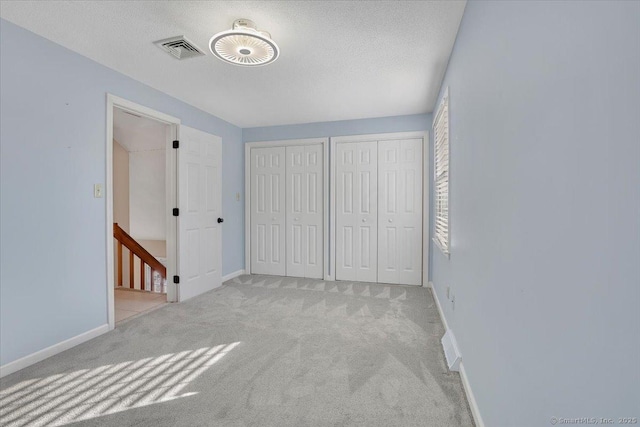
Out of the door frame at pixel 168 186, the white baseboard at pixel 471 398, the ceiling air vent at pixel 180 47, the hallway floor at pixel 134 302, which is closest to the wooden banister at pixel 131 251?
the hallway floor at pixel 134 302

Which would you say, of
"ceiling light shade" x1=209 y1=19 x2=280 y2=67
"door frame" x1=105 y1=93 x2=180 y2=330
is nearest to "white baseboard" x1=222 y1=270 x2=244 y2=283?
"door frame" x1=105 y1=93 x2=180 y2=330

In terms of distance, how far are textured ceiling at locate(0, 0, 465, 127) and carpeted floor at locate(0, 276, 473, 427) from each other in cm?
242

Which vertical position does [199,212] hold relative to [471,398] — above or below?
above

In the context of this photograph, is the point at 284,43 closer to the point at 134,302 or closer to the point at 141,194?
the point at 134,302

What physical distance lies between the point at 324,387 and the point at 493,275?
1236mm

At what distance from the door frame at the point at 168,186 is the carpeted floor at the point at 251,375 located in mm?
367

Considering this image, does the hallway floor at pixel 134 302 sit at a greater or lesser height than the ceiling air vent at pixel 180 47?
lesser

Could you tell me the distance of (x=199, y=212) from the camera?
12.9 ft

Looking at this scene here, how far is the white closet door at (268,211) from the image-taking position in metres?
4.81

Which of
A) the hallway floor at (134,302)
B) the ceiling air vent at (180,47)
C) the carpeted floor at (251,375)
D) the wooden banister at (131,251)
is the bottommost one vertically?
the hallway floor at (134,302)

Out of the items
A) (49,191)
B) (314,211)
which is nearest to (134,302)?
(49,191)

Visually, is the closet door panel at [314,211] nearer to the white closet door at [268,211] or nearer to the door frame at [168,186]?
the white closet door at [268,211]

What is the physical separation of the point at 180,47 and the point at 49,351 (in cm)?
257

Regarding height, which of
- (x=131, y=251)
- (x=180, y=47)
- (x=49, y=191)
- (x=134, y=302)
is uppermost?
(x=180, y=47)
